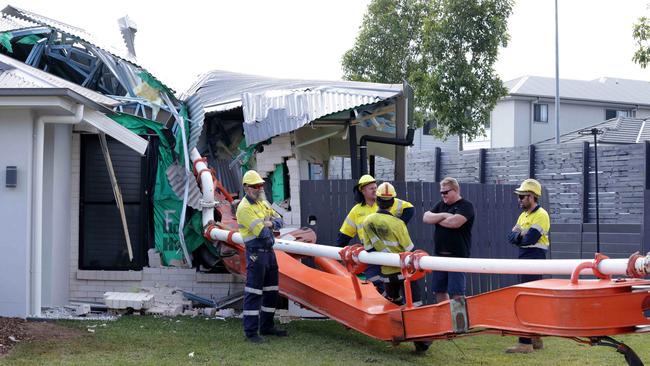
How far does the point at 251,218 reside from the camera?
9422mm

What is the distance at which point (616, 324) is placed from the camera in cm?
593

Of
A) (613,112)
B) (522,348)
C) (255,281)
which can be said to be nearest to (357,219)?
(255,281)

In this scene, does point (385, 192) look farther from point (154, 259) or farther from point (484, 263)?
point (154, 259)

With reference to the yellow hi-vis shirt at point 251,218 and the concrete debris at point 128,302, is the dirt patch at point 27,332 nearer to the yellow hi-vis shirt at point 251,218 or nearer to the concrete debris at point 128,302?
the concrete debris at point 128,302

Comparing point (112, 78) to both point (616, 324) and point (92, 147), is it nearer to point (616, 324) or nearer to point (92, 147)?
point (92, 147)

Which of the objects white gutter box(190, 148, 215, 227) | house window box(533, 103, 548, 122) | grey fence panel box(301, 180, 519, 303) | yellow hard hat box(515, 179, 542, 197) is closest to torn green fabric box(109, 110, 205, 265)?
white gutter box(190, 148, 215, 227)

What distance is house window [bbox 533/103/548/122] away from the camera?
44.3 metres

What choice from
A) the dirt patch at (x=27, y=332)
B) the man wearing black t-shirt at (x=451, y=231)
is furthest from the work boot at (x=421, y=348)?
the dirt patch at (x=27, y=332)

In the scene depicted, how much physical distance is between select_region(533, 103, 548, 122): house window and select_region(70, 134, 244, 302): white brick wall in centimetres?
3458

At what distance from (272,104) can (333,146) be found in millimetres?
3945

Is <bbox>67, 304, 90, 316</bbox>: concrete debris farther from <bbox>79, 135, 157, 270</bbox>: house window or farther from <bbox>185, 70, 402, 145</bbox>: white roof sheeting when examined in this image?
<bbox>185, 70, 402, 145</bbox>: white roof sheeting

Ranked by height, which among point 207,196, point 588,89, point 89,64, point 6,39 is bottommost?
point 207,196

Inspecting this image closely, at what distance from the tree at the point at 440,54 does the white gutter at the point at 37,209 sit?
19.8 m

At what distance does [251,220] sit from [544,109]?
123ft
